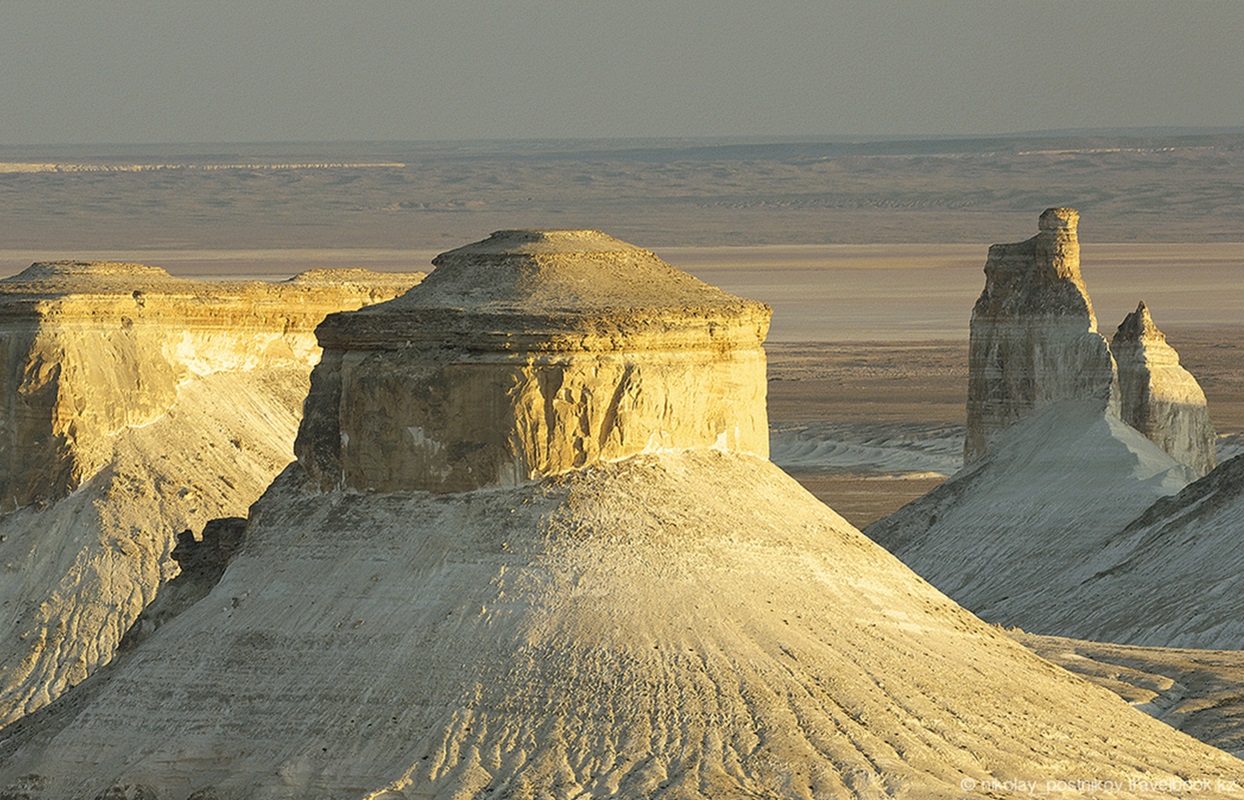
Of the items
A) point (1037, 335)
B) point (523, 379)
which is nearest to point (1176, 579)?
point (1037, 335)

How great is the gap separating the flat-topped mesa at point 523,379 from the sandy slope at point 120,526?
10.6m

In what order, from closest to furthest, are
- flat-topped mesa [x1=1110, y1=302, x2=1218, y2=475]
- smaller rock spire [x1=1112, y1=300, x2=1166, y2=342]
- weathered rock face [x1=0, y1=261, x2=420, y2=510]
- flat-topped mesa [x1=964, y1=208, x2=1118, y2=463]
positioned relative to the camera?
weathered rock face [x1=0, y1=261, x2=420, y2=510] → flat-topped mesa [x1=964, y1=208, x2=1118, y2=463] → flat-topped mesa [x1=1110, y1=302, x2=1218, y2=475] → smaller rock spire [x1=1112, y1=300, x2=1166, y2=342]

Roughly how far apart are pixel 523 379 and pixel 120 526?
45.9 feet

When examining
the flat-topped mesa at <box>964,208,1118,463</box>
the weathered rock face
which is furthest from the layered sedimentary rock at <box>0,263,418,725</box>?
the flat-topped mesa at <box>964,208,1118,463</box>

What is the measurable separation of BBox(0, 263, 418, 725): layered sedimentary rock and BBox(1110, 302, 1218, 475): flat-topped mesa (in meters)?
19.6

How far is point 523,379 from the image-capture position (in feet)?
62.4

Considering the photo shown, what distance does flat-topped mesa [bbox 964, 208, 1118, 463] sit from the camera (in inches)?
1828

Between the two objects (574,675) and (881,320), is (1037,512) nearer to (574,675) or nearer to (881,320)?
(574,675)

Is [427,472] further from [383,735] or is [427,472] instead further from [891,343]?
[891,343]

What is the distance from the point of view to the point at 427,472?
19.3 metres

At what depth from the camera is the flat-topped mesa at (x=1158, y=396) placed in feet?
158

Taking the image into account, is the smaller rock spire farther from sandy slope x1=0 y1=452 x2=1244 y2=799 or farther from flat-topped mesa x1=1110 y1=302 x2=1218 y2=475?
sandy slope x1=0 y1=452 x2=1244 y2=799

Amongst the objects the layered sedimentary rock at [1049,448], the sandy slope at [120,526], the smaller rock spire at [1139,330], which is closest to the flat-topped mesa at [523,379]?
the sandy slope at [120,526]

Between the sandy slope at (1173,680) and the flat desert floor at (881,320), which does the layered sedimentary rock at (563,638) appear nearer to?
the sandy slope at (1173,680)
